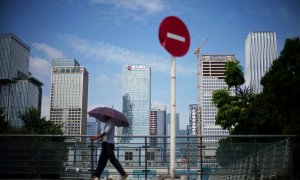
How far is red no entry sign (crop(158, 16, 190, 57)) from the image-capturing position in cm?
590

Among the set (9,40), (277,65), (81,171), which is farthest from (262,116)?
(9,40)

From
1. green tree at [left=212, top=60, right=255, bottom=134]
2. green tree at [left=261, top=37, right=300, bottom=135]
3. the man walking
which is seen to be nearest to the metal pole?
the man walking

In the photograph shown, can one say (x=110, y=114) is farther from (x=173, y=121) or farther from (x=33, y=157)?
(x=173, y=121)

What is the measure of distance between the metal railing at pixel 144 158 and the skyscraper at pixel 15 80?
137919mm

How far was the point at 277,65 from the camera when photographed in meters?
33.2

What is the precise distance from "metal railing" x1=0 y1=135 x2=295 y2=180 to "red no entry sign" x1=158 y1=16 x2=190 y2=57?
5.84 m

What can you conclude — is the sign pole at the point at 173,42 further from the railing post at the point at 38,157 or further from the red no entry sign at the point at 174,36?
the railing post at the point at 38,157

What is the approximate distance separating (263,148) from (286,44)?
2346cm

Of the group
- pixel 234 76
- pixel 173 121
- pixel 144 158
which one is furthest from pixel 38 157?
pixel 234 76

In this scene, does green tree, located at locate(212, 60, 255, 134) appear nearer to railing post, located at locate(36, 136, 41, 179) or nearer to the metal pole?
railing post, located at locate(36, 136, 41, 179)

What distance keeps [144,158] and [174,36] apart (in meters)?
6.65

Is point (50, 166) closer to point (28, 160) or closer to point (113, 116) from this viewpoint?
point (28, 160)

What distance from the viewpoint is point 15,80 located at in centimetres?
16125

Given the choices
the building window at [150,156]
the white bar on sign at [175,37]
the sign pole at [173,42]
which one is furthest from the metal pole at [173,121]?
the building window at [150,156]
